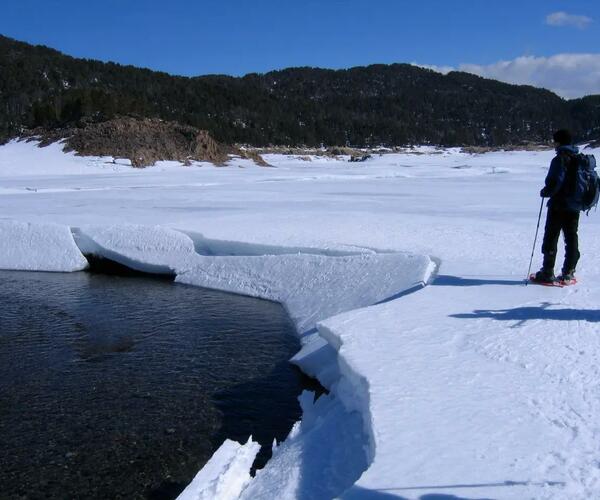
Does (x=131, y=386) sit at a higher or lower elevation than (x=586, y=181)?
lower

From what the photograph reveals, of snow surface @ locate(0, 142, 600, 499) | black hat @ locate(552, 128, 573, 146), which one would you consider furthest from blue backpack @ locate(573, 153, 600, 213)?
snow surface @ locate(0, 142, 600, 499)

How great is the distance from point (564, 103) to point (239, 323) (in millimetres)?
146440

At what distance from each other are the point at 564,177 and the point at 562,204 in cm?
29

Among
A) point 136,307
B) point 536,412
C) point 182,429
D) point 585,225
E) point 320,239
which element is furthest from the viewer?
point 585,225

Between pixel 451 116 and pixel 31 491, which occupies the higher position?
pixel 451 116

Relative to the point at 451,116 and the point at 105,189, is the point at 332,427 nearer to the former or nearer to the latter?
the point at 105,189

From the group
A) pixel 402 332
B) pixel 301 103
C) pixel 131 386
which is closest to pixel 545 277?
pixel 402 332

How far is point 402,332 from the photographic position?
198 inches

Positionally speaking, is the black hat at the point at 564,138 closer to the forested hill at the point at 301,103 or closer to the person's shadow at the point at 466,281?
the person's shadow at the point at 466,281

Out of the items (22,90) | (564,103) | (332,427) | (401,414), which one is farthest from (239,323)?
(564,103)

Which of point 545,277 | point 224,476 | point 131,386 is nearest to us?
point 224,476

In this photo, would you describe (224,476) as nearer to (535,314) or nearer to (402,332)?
(402,332)

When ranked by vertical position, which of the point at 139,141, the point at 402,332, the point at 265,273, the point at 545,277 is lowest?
the point at 265,273

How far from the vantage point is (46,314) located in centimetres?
812
